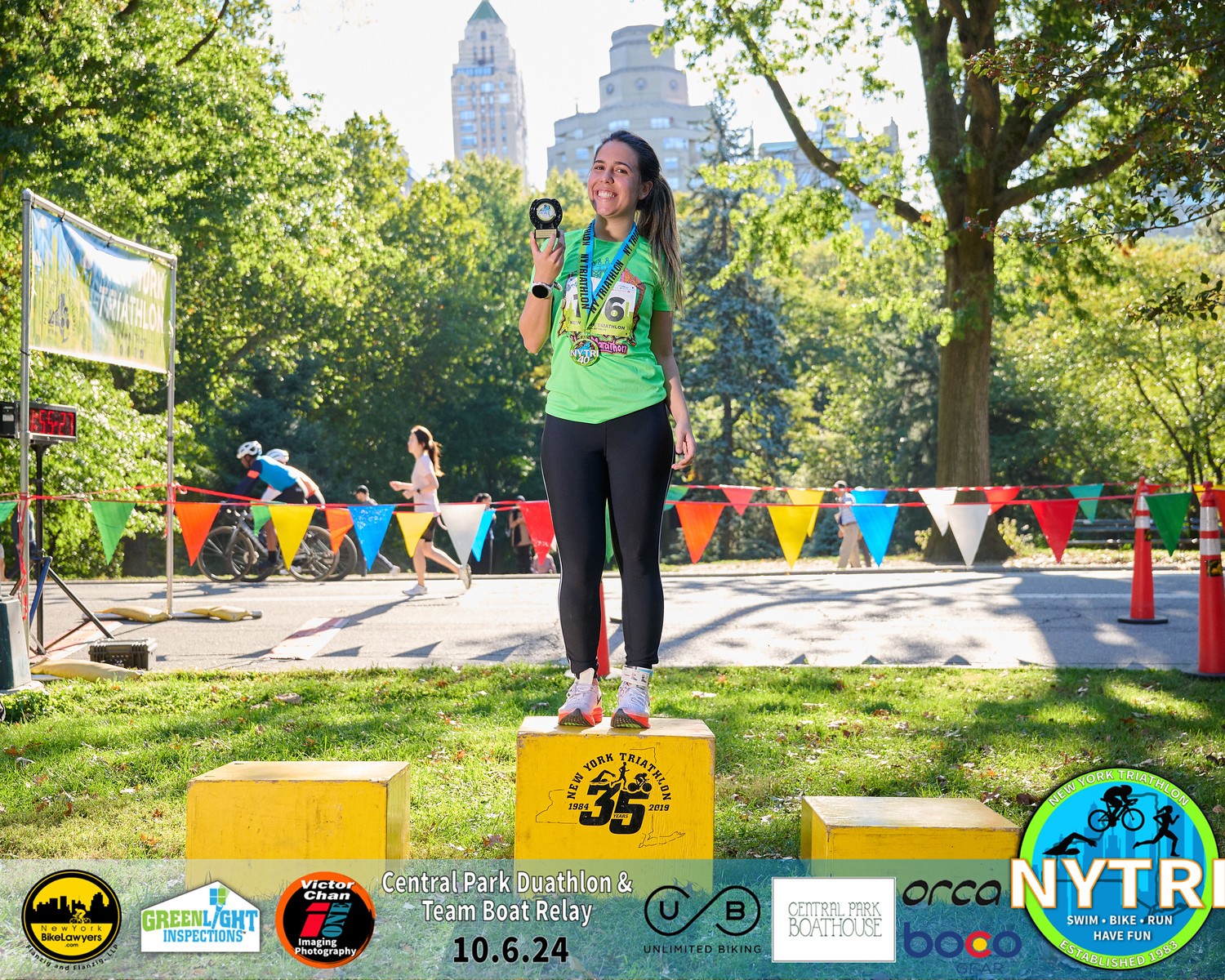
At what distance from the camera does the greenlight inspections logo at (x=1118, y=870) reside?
10.2 ft

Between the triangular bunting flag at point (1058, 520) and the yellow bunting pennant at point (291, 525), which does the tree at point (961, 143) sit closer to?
the triangular bunting flag at point (1058, 520)

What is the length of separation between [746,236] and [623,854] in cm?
1789

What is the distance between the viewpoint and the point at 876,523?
11.8m

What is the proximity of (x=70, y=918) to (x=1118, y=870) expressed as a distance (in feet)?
9.27

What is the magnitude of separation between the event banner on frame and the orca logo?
6164 millimetres

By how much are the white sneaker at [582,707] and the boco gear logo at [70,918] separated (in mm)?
1375

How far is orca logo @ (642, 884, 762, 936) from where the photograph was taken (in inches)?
130

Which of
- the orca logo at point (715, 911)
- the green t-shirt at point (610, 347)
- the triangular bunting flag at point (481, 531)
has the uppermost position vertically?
the green t-shirt at point (610, 347)

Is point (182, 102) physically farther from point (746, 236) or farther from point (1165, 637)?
point (1165, 637)

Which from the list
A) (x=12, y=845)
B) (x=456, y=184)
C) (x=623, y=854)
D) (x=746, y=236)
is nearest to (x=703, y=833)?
(x=623, y=854)

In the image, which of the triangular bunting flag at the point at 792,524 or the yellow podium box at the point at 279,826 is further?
the triangular bunting flag at the point at 792,524

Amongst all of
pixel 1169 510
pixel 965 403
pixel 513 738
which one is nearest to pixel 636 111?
pixel 965 403

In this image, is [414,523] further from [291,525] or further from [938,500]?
[938,500]

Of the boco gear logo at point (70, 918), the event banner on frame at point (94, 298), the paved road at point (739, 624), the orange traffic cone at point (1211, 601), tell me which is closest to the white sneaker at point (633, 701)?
the boco gear logo at point (70, 918)
